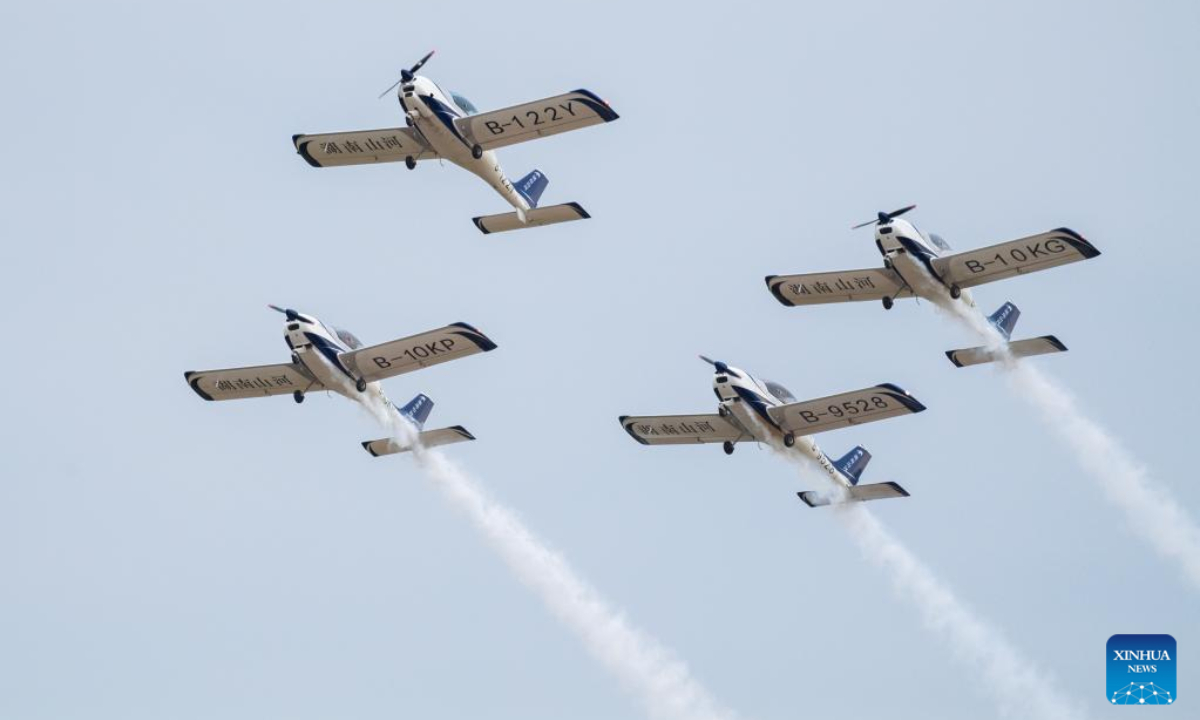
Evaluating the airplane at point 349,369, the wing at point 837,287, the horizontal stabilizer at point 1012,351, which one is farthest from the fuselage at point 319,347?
the horizontal stabilizer at point 1012,351

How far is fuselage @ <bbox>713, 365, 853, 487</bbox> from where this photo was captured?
85812 mm

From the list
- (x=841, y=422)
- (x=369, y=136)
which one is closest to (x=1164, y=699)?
(x=841, y=422)

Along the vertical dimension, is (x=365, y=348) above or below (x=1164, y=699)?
above

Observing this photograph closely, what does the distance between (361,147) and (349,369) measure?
6.33 m

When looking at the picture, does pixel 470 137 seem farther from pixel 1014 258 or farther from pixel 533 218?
pixel 1014 258

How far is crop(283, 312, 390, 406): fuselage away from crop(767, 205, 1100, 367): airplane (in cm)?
1194

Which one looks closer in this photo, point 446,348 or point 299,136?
point 446,348

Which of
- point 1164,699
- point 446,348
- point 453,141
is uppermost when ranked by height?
point 453,141

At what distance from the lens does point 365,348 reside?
85.9 metres

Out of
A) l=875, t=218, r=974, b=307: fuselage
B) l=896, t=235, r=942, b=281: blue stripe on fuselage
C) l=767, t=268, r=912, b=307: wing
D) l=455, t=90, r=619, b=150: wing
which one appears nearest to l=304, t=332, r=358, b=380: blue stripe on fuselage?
l=455, t=90, r=619, b=150: wing

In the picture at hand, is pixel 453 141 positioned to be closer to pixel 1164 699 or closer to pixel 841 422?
pixel 841 422

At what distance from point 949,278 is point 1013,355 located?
315cm

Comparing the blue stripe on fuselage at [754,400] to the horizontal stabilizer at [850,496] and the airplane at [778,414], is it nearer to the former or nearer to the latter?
the airplane at [778,414]

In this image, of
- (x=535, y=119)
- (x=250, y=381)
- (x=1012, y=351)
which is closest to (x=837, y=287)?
(x=1012, y=351)
